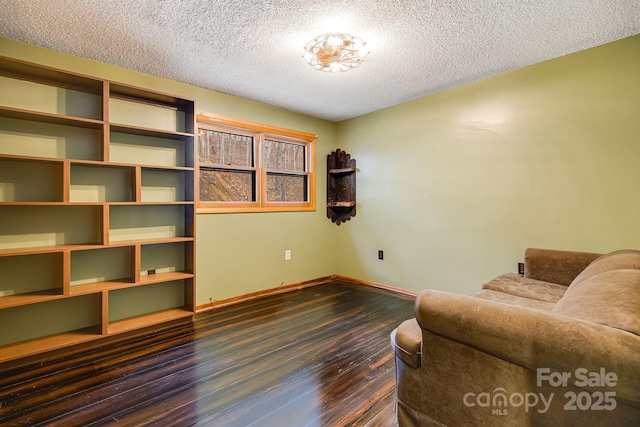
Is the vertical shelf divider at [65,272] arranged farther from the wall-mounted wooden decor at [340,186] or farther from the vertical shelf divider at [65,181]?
the wall-mounted wooden decor at [340,186]

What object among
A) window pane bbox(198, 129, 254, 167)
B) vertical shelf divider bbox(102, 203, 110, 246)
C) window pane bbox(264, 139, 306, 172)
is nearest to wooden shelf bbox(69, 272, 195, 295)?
vertical shelf divider bbox(102, 203, 110, 246)

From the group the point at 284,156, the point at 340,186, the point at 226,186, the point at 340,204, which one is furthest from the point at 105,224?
the point at 340,186

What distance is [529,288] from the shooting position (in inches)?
81.7

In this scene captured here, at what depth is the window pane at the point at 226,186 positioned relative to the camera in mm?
3164

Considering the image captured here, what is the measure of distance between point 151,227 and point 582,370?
10.0ft

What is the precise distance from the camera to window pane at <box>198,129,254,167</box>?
315 centimetres

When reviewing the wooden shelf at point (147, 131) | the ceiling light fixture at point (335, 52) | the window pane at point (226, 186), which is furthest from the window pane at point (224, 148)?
the ceiling light fixture at point (335, 52)

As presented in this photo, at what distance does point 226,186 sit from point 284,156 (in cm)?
95

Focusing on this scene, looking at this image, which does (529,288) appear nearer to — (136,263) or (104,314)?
(136,263)

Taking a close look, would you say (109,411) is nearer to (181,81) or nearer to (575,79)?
(181,81)

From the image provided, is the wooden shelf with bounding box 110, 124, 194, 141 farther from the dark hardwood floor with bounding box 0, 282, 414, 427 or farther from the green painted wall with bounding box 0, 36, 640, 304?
the dark hardwood floor with bounding box 0, 282, 414, 427

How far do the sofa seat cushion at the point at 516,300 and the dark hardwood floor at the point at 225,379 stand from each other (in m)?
0.82

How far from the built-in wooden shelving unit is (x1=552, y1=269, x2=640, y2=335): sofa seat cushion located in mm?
2711

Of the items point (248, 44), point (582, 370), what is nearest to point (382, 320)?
point (582, 370)
